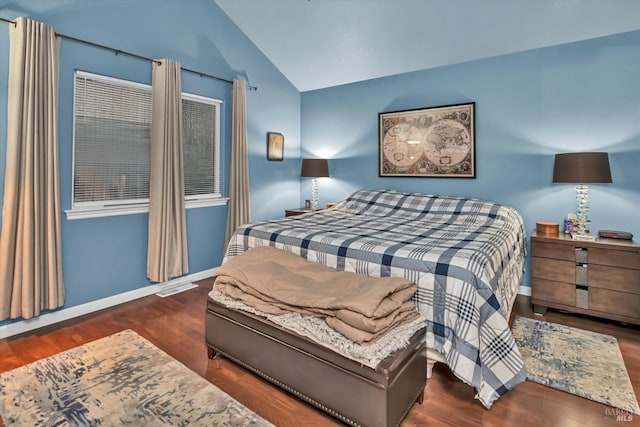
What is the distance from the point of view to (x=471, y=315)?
1.55 meters

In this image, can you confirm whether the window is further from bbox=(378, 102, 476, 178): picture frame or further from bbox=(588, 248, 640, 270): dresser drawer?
bbox=(588, 248, 640, 270): dresser drawer

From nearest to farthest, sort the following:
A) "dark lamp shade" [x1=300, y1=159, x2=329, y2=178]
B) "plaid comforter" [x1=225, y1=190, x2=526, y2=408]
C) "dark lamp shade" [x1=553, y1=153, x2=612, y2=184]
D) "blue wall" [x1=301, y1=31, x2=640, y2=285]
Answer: "plaid comforter" [x1=225, y1=190, x2=526, y2=408]
"dark lamp shade" [x1=553, y1=153, x2=612, y2=184]
"blue wall" [x1=301, y1=31, x2=640, y2=285]
"dark lamp shade" [x1=300, y1=159, x2=329, y2=178]

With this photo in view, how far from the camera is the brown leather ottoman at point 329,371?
51.8 inches

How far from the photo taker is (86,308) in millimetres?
2768

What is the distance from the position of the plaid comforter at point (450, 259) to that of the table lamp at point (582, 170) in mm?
450

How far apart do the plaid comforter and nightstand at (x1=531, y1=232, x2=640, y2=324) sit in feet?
0.75

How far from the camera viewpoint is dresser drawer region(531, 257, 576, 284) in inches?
103

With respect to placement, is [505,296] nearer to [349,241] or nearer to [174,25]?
[349,241]

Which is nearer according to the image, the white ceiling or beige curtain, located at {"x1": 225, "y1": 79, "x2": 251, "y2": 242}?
the white ceiling

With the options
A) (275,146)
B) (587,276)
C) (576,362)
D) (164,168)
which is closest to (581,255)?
(587,276)

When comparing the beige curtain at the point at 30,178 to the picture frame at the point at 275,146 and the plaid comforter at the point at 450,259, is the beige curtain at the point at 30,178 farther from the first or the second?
the picture frame at the point at 275,146

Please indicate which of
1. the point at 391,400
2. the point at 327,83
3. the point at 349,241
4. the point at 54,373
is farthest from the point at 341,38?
the point at 54,373

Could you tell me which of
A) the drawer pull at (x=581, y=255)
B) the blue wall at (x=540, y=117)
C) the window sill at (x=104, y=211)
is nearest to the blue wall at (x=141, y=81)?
the window sill at (x=104, y=211)

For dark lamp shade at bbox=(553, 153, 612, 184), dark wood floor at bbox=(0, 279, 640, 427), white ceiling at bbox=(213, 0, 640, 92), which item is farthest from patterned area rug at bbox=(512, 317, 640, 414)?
white ceiling at bbox=(213, 0, 640, 92)
